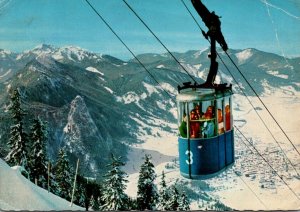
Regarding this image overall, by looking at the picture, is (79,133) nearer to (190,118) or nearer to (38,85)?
(38,85)

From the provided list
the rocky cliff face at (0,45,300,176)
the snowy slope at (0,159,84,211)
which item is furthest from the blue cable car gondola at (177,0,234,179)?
the rocky cliff face at (0,45,300,176)

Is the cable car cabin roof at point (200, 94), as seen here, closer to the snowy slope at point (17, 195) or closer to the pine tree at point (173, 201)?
the snowy slope at point (17, 195)

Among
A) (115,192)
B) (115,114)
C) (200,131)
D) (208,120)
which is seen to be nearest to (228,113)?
(208,120)

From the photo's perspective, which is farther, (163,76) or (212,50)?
(163,76)

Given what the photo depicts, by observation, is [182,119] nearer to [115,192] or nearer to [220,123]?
[220,123]

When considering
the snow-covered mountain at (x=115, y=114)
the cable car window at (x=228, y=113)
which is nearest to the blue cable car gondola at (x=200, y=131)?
the cable car window at (x=228, y=113)

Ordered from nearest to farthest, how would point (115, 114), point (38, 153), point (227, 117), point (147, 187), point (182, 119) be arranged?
1. point (182, 119)
2. point (227, 117)
3. point (147, 187)
4. point (38, 153)
5. point (115, 114)

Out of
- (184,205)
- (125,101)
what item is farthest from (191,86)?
(125,101)
